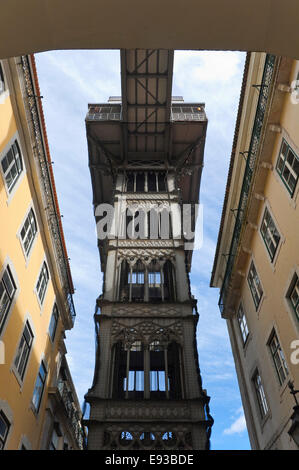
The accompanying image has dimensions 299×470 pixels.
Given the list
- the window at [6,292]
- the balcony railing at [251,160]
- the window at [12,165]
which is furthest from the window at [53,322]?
the balcony railing at [251,160]

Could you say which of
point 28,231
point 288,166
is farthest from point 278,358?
point 28,231

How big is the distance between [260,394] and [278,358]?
10.2 feet

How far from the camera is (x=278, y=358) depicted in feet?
42.7

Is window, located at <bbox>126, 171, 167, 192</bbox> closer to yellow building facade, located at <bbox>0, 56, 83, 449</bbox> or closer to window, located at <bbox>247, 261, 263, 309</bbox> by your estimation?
yellow building facade, located at <bbox>0, 56, 83, 449</bbox>

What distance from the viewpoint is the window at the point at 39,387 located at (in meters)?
15.6

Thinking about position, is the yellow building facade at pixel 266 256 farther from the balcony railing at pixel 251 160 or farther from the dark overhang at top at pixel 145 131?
the dark overhang at top at pixel 145 131

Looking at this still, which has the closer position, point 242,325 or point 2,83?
point 2,83

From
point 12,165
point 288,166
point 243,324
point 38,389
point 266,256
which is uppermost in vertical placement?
point 12,165

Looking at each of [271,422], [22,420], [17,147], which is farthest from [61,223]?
[271,422]

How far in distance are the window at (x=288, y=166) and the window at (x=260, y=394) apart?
26.5ft

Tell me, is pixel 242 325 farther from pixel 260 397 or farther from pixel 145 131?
pixel 145 131

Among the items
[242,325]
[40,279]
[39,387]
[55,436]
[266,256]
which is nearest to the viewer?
[266,256]

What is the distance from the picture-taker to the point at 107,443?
43.6 feet

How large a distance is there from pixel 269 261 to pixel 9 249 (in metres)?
9.46
